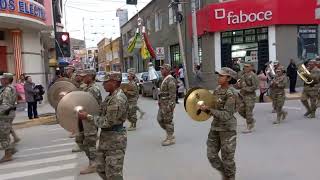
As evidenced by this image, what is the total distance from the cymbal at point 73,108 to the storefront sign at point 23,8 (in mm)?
11927

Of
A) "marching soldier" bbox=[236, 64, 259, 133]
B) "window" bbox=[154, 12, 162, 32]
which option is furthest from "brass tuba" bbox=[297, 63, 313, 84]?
"window" bbox=[154, 12, 162, 32]

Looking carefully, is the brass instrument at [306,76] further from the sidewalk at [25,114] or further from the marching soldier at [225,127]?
the sidewalk at [25,114]

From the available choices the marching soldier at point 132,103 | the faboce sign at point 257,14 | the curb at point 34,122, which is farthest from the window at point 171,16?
the marching soldier at point 132,103

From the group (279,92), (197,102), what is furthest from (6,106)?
(279,92)

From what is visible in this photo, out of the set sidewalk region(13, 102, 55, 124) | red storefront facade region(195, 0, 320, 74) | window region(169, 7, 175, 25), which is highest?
window region(169, 7, 175, 25)

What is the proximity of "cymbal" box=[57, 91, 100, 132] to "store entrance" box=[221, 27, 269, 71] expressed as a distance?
1905 cm

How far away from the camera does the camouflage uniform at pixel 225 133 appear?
625 centimetres

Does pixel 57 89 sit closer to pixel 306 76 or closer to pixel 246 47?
pixel 306 76

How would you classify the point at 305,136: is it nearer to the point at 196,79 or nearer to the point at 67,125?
the point at 67,125

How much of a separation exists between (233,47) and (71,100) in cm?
2088

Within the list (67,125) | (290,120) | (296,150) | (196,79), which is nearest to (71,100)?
(67,125)

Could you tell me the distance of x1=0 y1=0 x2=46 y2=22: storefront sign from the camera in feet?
55.3

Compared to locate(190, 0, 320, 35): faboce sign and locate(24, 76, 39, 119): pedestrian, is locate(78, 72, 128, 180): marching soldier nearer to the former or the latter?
locate(24, 76, 39, 119): pedestrian

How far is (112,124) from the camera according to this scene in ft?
18.1
